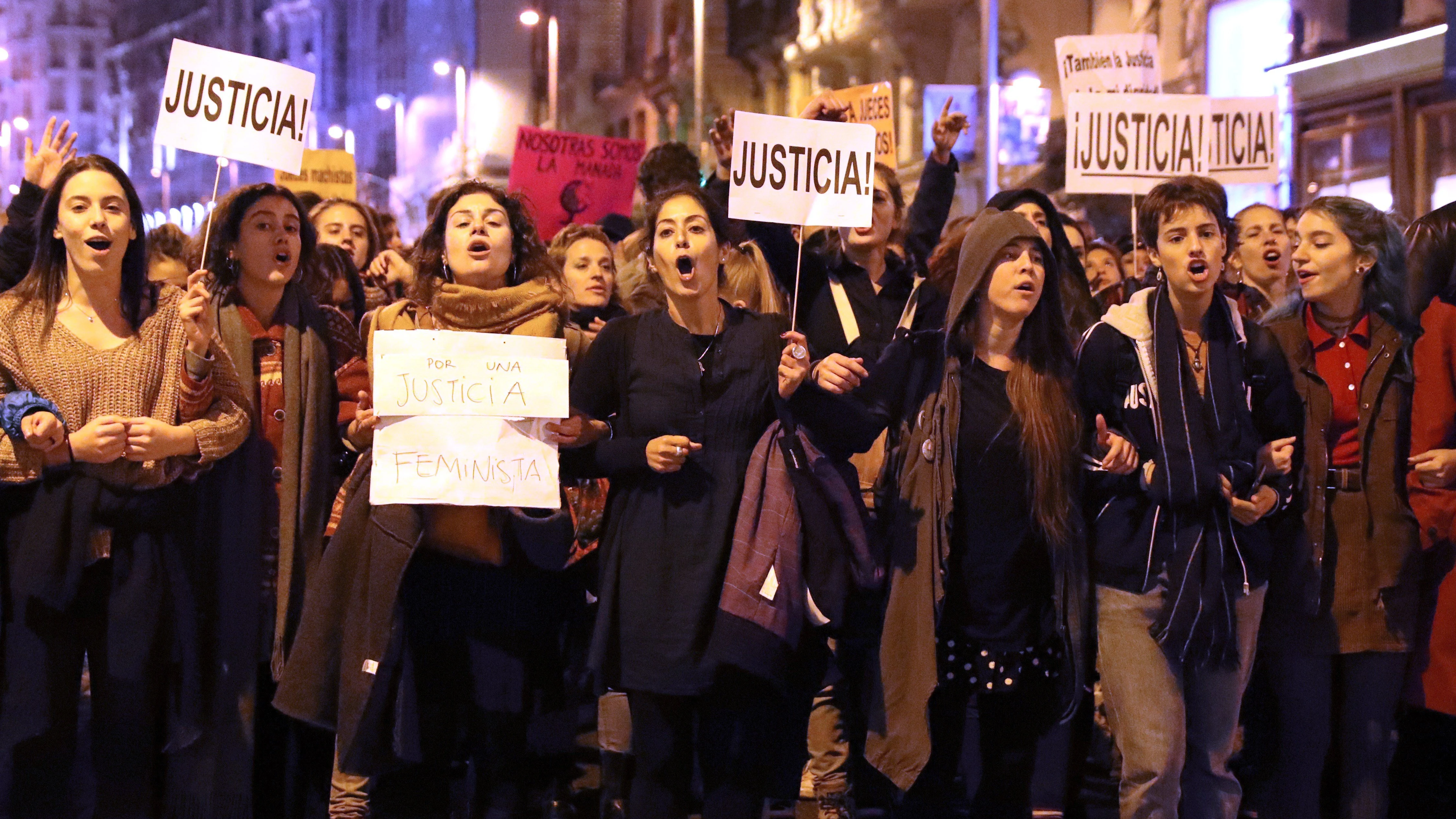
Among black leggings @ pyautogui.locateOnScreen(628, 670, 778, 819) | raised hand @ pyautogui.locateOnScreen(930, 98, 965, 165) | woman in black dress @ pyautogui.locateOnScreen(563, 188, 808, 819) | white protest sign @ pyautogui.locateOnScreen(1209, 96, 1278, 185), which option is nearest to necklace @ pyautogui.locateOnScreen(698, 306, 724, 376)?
woman in black dress @ pyautogui.locateOnScreen(563, 188, 808, 819)

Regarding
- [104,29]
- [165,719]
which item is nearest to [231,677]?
[165,719]

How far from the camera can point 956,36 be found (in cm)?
2233

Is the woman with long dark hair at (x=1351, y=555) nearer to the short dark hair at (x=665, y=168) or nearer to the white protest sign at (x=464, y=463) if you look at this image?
the white protest sign at (x=464, y=463)

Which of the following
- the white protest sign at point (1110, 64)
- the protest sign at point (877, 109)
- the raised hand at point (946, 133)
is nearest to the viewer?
the raised hand at point (946, 133)

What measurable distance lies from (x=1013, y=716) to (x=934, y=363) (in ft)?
3.43

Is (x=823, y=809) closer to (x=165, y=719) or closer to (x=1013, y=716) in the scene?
(x=1013, y=716)

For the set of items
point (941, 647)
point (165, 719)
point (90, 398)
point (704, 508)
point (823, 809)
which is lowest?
point (823, 809)

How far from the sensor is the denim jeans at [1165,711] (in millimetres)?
4355

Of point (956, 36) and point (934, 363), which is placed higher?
point (956, 36)

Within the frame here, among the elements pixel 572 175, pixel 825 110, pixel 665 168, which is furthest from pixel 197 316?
pixel 572 175

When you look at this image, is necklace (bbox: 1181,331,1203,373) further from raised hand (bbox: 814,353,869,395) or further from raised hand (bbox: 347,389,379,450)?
raised hand (bbox: 347,389,379,450)

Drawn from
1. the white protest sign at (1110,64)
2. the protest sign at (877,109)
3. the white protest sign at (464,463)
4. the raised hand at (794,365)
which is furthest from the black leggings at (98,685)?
the white protest sign at (1110,64)

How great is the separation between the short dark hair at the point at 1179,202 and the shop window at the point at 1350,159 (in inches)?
314

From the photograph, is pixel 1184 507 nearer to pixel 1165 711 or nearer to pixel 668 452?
pixel 1165 711
